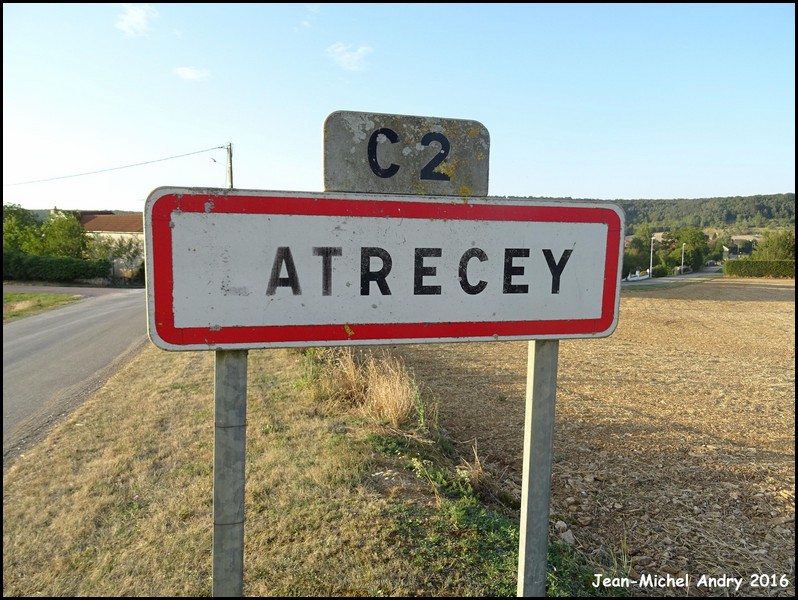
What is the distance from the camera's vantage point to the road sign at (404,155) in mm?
1769

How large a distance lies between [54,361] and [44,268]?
3480 centimetres

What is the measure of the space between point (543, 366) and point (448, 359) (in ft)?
26.0

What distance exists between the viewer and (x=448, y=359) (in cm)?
966

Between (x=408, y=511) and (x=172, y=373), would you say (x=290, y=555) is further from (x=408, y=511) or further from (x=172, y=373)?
(x=172, y=373)

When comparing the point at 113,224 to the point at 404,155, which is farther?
the point at 113,224

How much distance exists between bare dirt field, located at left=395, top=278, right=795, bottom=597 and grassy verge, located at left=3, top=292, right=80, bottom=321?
1638 centimetres

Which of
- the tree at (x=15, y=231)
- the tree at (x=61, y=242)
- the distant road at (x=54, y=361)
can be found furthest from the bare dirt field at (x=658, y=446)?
the tree at (x=15, y=231)

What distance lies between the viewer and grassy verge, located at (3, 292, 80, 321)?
18.4m

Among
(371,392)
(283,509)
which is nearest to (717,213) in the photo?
(371,392)

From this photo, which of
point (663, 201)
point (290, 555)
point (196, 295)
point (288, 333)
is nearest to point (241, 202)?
point (196, 295)

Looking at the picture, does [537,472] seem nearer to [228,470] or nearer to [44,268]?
[228,470]

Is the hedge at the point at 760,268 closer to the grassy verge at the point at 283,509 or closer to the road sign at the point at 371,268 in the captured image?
the grassy verge at the point at 283,509

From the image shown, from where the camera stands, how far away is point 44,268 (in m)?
37.8

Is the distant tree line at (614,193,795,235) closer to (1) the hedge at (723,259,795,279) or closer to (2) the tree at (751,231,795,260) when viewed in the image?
(2) the tree at (751,231,795,260)
